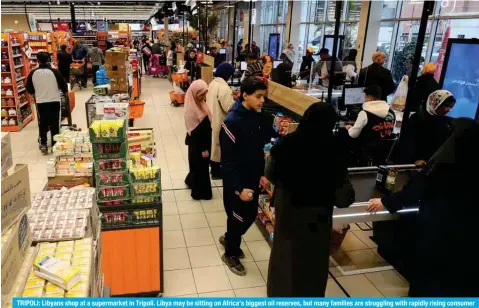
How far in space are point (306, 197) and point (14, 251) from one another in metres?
1.60

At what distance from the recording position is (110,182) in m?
2.98

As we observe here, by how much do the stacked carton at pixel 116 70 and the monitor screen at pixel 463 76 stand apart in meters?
5.63

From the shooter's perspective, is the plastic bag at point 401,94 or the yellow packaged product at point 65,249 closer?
the yellow packaged product at point 65,249

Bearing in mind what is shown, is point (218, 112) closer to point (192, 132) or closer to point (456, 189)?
point (192, 132)

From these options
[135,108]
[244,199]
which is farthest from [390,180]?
[135,108]

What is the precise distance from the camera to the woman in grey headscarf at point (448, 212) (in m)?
2.35

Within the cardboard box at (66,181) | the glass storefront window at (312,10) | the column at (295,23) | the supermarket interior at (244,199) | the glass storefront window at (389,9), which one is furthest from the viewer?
the column at (295,23)

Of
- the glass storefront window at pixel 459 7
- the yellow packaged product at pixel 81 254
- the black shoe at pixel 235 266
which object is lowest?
the black shoe at pixel 235 266

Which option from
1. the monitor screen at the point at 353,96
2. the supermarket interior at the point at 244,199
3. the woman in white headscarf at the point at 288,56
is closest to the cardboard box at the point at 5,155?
the supermarket interior at the point at 244,199

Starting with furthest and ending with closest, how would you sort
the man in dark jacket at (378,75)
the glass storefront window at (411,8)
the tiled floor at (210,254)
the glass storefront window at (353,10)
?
1. the glass storefront window at (353,10)
2. the glass storefront window at (411,8)
3. the man in dark jacket at (378,75)
4. the tiled floor at (210,254)

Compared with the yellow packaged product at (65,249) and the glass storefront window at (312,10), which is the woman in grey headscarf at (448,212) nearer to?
the yellow packaged product at (65,249)

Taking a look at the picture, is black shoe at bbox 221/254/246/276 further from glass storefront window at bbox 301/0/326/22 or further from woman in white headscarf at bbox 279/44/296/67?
glass storefront window at bbox 301/0/326/22

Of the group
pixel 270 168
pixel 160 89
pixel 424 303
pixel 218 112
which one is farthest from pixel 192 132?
pixel 160 89

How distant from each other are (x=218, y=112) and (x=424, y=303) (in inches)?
155
